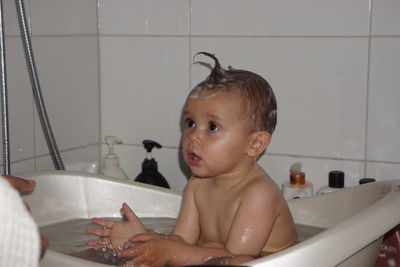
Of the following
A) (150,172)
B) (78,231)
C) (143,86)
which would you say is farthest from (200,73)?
(78,231)

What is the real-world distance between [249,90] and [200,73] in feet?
1.60

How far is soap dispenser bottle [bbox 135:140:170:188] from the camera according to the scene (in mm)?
1560

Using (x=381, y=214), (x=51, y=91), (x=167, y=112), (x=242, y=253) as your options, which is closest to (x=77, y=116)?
(x=51, y=91)

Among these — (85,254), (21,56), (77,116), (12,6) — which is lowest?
(85,254)

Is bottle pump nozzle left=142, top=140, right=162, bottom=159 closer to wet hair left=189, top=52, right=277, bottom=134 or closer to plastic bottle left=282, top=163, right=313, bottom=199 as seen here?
plastic bottle left=282, top=163, right=313, bottom=199

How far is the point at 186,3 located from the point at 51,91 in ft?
1.34

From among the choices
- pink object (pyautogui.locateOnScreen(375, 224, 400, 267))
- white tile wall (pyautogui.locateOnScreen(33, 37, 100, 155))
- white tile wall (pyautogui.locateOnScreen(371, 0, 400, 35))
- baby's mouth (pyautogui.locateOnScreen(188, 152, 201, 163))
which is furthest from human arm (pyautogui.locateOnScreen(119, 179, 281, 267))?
white tile wall (pyautogui.locateOnScreen(33, 37, 100, 155))

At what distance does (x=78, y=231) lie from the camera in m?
1.30

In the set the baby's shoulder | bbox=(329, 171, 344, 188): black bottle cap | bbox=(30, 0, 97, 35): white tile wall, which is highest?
bbox=(30, 0, 97, 35): white tile wall

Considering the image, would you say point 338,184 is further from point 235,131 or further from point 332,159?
point 235,131

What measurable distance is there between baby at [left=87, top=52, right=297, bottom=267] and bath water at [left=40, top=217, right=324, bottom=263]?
100mm

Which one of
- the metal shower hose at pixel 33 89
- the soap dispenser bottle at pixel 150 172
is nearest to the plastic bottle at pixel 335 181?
Answer: the soap dispenser bottle at pixel 150 172

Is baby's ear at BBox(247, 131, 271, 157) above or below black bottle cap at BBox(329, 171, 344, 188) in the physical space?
above

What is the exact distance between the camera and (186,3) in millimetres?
1570
